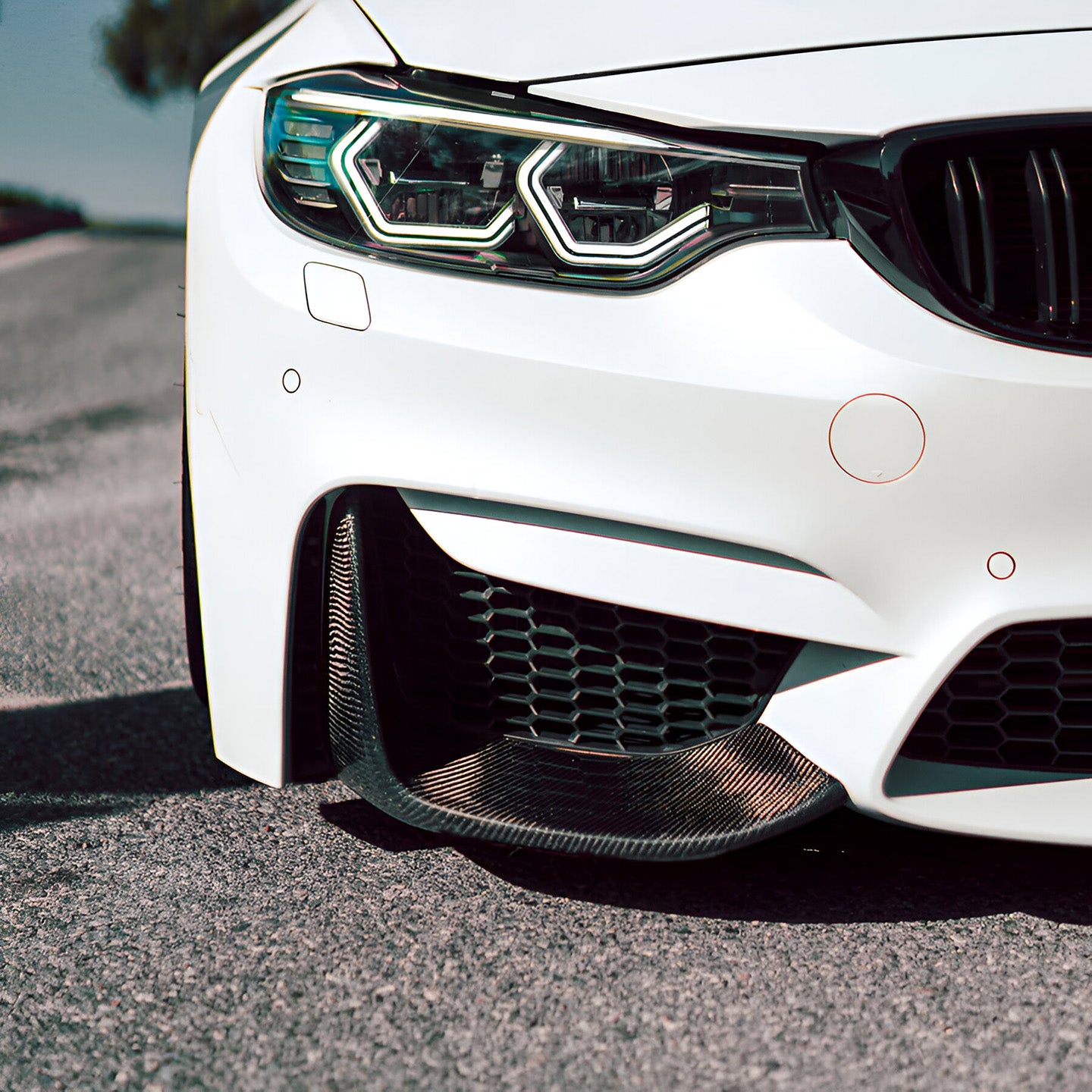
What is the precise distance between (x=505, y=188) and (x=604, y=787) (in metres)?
0.80

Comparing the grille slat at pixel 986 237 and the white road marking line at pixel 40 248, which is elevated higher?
the grille slat at pixel 986 237

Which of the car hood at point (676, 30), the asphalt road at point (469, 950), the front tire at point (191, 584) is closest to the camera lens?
the asphalt road at point (469, 950)

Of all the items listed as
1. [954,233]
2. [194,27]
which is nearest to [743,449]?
[954,233]

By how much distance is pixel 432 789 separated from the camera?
1.75 m

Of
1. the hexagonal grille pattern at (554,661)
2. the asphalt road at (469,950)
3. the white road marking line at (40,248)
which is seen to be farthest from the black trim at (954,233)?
the white road marking line at (40,248)

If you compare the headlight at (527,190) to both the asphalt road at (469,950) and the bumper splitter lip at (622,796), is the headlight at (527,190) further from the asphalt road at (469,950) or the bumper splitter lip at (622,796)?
the asphalt road at (469,950)

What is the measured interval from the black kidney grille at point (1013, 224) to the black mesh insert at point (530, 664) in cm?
51

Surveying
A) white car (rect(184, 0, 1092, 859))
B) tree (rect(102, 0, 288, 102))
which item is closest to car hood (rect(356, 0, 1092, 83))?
white car (rect(184, 0, 1092, 859))

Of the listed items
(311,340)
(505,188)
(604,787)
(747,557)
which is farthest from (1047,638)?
(311,340)

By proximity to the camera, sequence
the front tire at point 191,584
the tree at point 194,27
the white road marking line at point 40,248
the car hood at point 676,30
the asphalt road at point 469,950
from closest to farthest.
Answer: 1. the asphalt road at point 469,950
2. the car hood at point 676,30
3. the front tire at point 191,584
4. the white road marking line at point 40,248
5. the tree at point 194,27

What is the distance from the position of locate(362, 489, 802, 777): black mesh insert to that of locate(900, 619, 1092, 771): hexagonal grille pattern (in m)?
0.23

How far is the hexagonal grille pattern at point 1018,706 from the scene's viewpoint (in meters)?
1.63

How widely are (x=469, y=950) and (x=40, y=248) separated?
51.5ft

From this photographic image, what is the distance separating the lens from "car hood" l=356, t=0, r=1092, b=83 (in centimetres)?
160
